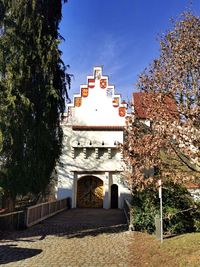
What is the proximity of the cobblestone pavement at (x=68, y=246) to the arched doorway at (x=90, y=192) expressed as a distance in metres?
11.5

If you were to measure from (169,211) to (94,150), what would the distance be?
585 inches

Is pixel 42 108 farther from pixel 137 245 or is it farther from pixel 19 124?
pixel 137 245

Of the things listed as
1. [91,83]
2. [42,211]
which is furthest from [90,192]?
[42,211]

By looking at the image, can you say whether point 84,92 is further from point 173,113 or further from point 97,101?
point 173,113

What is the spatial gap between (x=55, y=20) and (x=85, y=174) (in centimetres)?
1578

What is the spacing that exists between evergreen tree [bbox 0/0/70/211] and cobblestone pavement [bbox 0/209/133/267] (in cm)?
220

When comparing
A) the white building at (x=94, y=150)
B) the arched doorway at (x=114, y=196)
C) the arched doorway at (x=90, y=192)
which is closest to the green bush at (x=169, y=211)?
the white building at (x=94, y=150)

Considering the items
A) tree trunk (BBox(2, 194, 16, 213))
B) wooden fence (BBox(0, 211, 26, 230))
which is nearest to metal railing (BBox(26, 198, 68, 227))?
wooden fence (BBox(0, 211, 26, 230))

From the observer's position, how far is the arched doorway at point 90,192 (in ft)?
97.2

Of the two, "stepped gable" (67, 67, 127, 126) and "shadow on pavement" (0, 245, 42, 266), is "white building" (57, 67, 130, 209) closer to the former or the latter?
"stepped gable" (67, 67, 127, 126)

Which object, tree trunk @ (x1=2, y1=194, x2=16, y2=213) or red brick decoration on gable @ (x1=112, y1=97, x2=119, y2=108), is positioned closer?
tree trunk @ (x1=2, y1=194, x2=16, y2=213)

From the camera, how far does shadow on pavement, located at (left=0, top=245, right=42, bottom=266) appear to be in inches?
395

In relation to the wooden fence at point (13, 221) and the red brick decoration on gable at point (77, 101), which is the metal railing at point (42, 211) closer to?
the wooden fence at point (13, 221)

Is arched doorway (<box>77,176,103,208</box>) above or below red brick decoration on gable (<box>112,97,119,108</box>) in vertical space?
below
